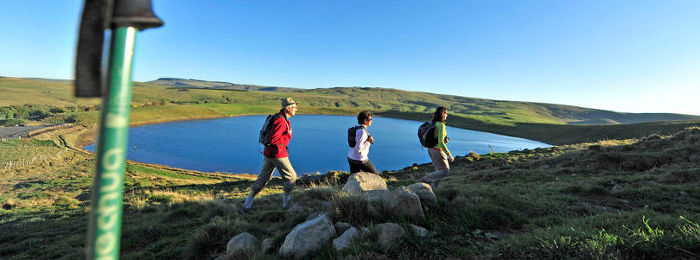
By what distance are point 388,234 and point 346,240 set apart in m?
0.52

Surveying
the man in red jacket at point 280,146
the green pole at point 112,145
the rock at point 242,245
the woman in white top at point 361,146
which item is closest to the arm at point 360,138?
the woman in white top at point 361,146

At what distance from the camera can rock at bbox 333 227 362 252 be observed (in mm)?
3205

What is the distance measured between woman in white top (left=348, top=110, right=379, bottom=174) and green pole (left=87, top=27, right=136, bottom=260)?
5.06 m

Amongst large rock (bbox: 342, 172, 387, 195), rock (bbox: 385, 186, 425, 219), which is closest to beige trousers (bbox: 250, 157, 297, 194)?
large rock (bbox: 342, 172, 387, 195)

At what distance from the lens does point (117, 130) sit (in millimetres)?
1091

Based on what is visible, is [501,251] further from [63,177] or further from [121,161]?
[63,177]

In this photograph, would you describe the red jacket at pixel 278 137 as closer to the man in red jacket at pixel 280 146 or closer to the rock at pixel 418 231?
the man in red jacket at pixel 280 146

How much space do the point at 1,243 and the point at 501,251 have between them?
9.86 meters

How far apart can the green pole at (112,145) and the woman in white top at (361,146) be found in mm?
5061

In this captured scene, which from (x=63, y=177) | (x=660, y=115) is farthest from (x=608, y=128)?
(x=660, y=115)

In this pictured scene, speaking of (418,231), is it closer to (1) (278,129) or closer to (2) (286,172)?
(2) (286,172)

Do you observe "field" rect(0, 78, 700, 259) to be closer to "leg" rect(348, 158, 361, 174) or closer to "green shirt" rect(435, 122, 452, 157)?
"leg" rect(348, 158, 361, 174)

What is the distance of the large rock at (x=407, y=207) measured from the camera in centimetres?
415

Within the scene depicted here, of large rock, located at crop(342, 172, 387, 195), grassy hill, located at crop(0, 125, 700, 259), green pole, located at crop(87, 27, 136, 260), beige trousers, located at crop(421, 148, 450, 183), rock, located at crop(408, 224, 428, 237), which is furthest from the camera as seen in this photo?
beige trousers, located at crop(421, 148, 450, 183)
